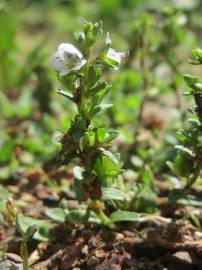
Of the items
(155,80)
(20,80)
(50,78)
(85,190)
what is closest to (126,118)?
(155,80)

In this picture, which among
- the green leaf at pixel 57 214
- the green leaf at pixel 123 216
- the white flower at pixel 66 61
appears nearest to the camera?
the white flower at pixel 66 61

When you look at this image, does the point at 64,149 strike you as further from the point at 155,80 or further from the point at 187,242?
the point at 155,80

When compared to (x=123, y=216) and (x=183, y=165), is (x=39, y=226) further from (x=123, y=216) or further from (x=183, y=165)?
(x=183, y=165)

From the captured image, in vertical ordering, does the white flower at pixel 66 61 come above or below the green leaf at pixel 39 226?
above

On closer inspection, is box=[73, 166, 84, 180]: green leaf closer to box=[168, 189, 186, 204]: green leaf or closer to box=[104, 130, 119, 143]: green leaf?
box=[104, 130, 119, 143]: green leaf

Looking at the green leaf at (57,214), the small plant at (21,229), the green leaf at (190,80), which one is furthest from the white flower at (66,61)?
the green leaf at (57,214)

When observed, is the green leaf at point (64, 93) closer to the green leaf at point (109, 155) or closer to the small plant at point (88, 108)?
the small plant at point (88, 108)

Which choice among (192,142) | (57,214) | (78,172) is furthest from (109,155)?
(57,214)
